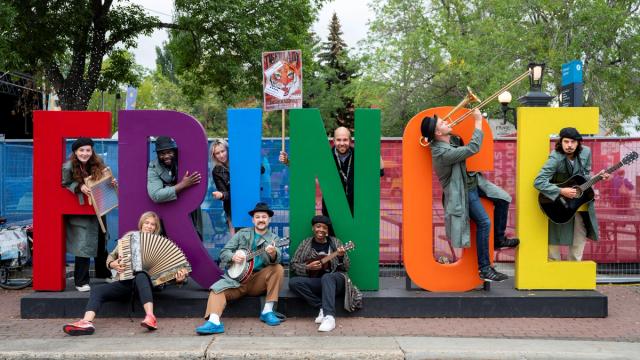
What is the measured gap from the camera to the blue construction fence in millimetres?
9344

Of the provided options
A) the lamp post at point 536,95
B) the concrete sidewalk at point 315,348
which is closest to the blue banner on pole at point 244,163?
the concrete sidewalk at point 315,348

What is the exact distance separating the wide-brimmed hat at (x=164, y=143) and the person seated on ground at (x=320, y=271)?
1.87m

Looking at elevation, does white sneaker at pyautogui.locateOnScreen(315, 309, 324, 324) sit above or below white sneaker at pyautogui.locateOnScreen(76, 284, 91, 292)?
below

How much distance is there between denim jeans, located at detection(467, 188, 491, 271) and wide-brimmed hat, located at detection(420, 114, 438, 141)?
82 cm

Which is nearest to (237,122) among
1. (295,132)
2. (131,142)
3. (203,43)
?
(295,132)

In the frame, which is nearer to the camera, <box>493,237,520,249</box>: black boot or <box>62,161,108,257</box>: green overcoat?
<box>493,237,520,249</box>: black boot

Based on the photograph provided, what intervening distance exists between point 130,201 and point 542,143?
484 centimetres

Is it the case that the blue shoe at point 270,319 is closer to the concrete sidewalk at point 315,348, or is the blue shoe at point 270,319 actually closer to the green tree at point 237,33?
the concrete sidewalk at point 315,348

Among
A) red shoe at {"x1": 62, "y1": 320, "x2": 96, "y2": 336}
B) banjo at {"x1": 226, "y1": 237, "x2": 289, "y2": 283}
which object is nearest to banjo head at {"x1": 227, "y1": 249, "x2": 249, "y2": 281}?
banjo at {"x1": 226, "y1": 237, "x2": 289, "y2": 283}

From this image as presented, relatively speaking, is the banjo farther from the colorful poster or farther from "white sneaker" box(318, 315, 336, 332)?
the colorful poster

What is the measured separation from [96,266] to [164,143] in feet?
6.84

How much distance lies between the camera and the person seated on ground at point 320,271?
656 centimetres

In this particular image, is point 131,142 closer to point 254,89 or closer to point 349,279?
point 349,279

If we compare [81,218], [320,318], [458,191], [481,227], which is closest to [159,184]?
[81,218]
